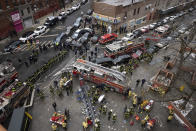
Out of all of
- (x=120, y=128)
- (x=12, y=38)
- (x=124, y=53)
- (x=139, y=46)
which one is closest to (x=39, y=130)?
(x=120, y=128)

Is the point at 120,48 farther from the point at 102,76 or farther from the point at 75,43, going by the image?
the point at 75,43

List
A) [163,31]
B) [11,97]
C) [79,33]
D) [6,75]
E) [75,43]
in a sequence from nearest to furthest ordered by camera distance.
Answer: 1. [11,97]
2. [6,75]
3. [75,43]
4. [79,33]
5. [163,31]

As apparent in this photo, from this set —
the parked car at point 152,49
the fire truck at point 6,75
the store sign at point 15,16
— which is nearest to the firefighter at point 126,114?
the parked car at point 152,49

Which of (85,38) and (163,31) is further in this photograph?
(163,31)

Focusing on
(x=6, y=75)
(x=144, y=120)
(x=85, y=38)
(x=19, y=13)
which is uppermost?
A: (x=19, y=13)

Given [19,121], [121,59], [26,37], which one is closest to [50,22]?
[26,37]

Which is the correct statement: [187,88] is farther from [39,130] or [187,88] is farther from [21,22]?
[21,22]
